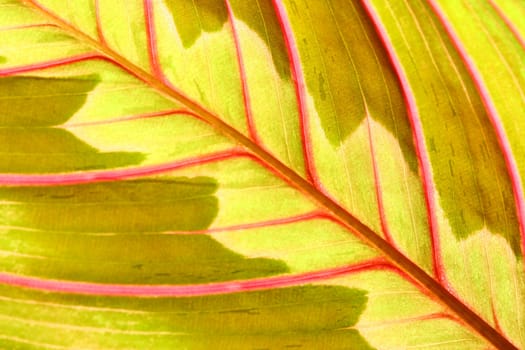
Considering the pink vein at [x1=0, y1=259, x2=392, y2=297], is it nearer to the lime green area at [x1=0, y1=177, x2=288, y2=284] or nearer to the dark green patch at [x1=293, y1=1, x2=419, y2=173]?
the lime green area at [x1=0, y1=177, x2=288, y2=284]

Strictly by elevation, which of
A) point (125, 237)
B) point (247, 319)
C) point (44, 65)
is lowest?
point (247, 319)

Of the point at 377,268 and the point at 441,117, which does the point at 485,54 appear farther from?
the point at 377,268

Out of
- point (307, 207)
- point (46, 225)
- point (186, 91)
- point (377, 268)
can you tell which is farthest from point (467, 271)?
point (46, 225)

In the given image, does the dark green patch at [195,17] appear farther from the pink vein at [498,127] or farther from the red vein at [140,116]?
the pink vein at [498,127]

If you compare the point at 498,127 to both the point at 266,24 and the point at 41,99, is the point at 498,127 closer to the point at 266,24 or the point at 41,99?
the point at 266,24

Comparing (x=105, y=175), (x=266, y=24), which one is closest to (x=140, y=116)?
(x=105, y=175)

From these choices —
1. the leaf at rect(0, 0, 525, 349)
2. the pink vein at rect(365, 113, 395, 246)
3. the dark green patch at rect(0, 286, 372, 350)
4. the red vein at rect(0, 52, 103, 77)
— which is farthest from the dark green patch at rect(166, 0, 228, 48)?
the dark green patch at rect(0, 286, 372, 350)
